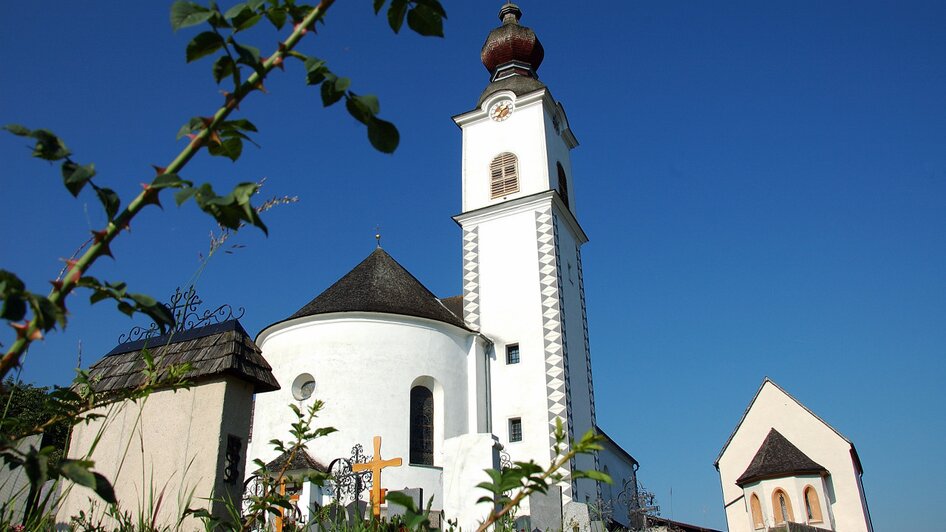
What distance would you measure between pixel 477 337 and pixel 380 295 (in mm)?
3127

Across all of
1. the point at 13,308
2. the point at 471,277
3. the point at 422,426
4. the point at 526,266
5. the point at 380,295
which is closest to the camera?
the point at 13,308

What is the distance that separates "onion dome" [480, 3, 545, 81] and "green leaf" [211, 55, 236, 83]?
92.4ft

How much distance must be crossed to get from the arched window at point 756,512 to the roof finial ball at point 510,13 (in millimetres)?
21025

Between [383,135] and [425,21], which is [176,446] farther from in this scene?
[425,21]

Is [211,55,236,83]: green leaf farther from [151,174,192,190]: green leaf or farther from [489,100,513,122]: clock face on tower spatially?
[489,100,513,122]: clock face on tower

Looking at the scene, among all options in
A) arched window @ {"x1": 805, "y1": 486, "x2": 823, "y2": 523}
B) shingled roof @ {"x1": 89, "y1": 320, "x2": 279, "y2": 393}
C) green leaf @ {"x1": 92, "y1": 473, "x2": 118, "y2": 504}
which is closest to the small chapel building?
arched window @ {"x1": 805, "y1": 486, "x2": 823, "y2": 523}

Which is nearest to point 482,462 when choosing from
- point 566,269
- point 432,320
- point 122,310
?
point 122,310

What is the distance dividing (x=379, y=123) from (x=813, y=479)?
2548cm

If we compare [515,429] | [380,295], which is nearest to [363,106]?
[380,295]

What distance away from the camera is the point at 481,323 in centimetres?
2289

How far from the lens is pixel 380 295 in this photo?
21609 mm

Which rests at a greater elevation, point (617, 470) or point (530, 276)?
point (530, 276)

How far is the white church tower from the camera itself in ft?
69.2

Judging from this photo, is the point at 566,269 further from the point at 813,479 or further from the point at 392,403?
the point at 813,479
